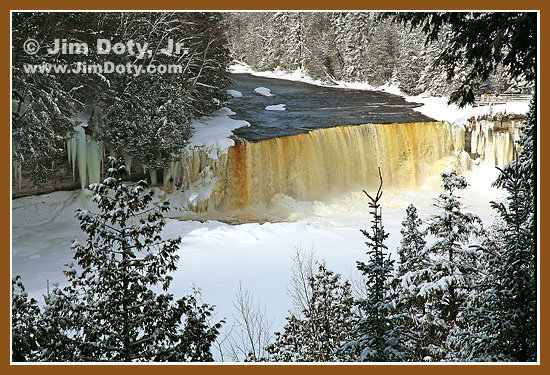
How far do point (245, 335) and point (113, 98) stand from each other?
17.9 feet

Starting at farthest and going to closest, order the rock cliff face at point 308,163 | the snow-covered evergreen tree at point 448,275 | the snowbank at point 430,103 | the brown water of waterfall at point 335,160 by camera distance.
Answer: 1. the snowbank at point 430,103
2. the brown water of waterfall at point 335,160
3. the rock cliff face at point 308,163
4. the snow-covered evergreen tree at point 448,275

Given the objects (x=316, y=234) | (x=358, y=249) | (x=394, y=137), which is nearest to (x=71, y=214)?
(x=316, y=234)

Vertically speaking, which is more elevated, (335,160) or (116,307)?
(335,160)

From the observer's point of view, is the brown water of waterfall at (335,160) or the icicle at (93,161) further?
the brown water of waterfall at (335,160)

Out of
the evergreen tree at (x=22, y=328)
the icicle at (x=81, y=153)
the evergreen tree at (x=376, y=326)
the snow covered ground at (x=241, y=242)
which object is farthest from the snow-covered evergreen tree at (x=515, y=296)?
the icicle at (x=81, y=153)

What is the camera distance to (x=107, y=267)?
14.8 feet

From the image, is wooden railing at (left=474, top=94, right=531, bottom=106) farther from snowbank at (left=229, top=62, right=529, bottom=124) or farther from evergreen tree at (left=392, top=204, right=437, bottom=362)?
evergreen tree at (left=392, top=204, right=437, bottom=362)

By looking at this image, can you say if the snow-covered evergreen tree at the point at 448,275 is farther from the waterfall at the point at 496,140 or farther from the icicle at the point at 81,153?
the waterfall at the point at 496,140
